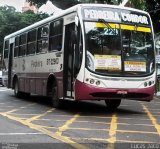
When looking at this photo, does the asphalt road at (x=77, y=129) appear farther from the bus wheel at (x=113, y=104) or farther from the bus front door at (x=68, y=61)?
the bus wheel at (x=113, y=104)

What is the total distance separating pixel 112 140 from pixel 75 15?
6.43 m

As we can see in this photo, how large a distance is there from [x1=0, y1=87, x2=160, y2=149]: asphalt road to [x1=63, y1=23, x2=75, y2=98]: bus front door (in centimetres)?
78

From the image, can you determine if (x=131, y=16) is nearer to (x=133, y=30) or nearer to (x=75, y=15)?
(x=133, y=30)

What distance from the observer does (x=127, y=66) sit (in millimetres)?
14977

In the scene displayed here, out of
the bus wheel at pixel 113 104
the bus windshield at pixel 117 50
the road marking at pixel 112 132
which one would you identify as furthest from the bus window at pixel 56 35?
the road marking at pixel 112 132

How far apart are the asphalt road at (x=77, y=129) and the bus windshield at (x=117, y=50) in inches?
54.5

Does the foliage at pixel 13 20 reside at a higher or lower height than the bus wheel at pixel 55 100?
higher

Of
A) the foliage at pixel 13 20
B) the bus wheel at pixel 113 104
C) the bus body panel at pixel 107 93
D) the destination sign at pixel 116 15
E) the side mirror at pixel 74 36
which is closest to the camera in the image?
the bus body panel at pixel 107 93

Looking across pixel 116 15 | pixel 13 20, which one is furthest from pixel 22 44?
pixel 13 20

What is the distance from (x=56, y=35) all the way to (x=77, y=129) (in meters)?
6.46

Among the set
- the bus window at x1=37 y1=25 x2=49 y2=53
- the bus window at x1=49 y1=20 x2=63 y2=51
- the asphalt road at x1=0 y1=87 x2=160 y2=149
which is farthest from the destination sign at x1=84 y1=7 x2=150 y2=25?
the bus window at x1=37 y1=25 x2=49 y2=53

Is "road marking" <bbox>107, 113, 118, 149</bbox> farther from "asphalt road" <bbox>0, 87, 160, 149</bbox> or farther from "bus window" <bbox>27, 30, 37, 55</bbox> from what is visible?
"bus window" <bbox>27, 30, 37, 55</bbox>

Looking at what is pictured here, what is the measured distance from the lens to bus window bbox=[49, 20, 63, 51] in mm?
16859

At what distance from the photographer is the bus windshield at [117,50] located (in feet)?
48.3
